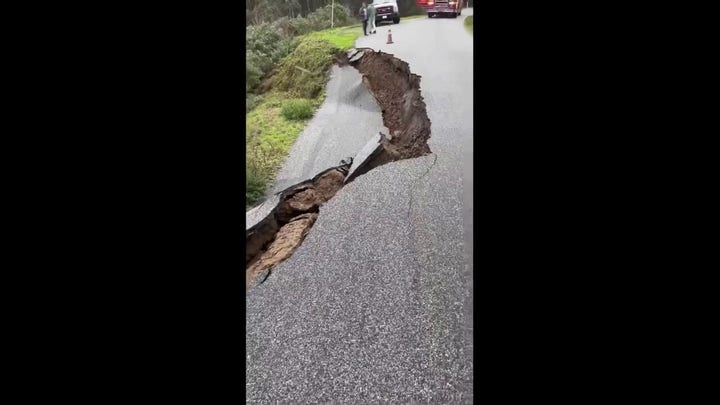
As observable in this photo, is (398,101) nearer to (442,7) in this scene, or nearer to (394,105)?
(394,105)

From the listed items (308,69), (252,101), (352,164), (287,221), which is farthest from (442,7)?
(287,221)

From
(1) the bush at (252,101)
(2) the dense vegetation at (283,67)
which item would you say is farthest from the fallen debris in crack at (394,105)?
(1) the bush at (252,101)

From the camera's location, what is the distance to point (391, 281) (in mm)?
1558

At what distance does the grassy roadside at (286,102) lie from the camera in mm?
1699

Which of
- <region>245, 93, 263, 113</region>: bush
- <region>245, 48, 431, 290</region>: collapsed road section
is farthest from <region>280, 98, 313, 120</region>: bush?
<region>245, 48, 431, 290</region>: collapsed road section

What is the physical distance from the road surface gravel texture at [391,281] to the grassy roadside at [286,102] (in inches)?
3.9

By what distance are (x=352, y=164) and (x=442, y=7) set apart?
0.69 metres

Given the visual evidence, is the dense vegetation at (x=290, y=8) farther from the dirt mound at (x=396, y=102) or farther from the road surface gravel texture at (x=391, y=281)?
the dirt mound at (x=396, y=102)

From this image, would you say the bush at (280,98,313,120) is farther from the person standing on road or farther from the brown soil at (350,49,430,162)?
the person standing on road

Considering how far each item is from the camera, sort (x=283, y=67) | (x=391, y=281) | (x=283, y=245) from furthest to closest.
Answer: (x=283, y=67) < (x=283, y=245) < (x=391, y=281)
